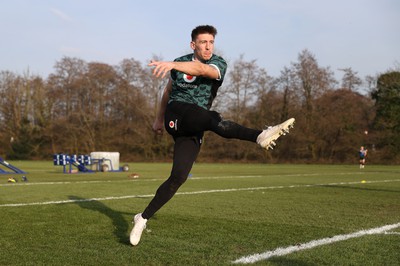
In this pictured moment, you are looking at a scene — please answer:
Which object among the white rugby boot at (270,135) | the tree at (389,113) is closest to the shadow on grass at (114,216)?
the white rugby boot at (270,135)

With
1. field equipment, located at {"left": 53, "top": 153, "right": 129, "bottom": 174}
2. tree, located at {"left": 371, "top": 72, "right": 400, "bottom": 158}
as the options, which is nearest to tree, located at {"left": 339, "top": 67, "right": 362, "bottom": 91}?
tree, located at {"left": 371, "top": 72, "right": 400, "bottom": 158}

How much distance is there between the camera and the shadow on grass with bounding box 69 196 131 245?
5.00 metres

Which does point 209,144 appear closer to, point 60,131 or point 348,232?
point 60,131

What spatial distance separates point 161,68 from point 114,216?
3.35m

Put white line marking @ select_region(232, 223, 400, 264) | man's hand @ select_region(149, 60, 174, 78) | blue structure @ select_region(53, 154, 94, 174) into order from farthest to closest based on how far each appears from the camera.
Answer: blue structure @ select_region(53, 154, 94, 174)
white line marking @ select_region(232, 223, 400, 264)
man's hand @ select_region(149, 60, 174, 78)

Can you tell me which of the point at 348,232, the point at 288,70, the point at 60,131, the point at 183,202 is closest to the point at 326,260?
the point at 348,232

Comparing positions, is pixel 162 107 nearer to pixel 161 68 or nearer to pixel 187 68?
pixel 187 68

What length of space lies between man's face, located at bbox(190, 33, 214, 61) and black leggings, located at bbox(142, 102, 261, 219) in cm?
53

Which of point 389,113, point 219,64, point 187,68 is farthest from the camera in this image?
point 389,113

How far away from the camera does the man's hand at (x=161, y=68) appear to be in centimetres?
365

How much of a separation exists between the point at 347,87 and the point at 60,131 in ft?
115

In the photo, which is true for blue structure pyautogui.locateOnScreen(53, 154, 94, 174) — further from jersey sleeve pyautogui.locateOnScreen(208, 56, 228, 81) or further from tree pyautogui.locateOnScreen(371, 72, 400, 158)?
tree pyautogui.locateOnScreen(371, 72, 400, 158)

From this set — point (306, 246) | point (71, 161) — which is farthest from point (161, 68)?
point (71, 161)

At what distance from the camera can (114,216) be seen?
650 centimetres
